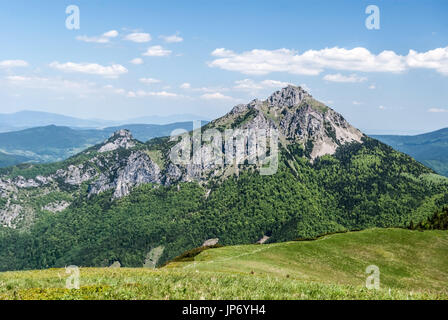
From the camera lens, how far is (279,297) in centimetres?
1109

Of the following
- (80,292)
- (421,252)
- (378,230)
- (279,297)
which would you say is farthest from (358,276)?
(80,292)

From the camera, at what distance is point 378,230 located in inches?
2862
